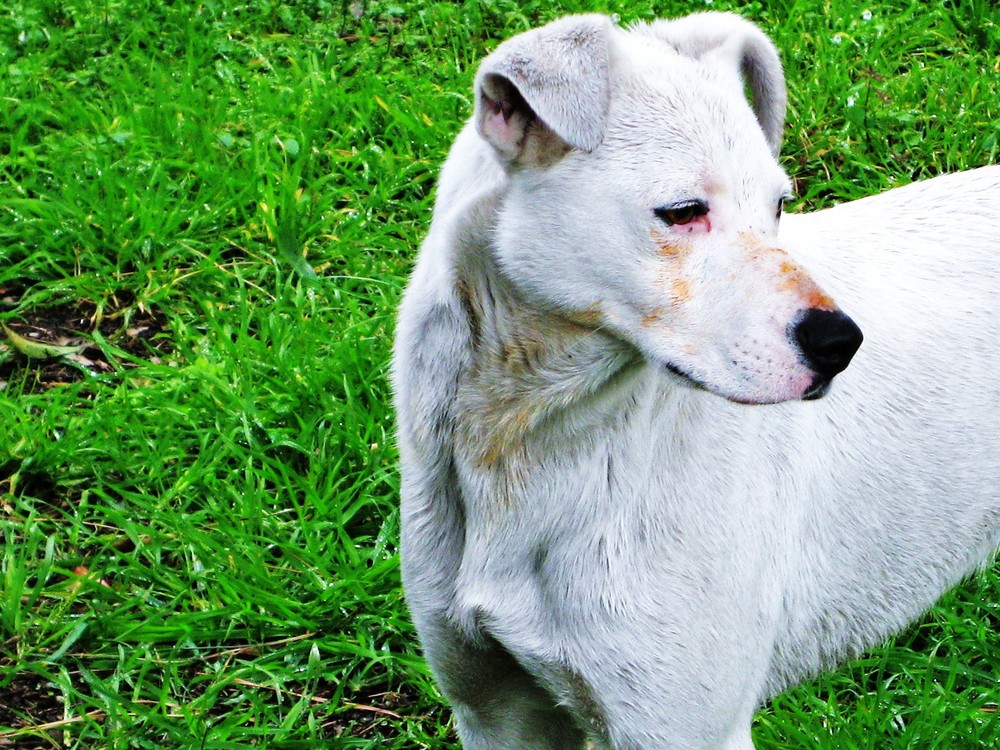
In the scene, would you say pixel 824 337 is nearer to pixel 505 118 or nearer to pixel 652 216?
pixel 652 216

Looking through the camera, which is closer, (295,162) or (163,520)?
(163,520)

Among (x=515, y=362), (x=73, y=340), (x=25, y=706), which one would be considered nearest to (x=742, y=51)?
(x=515, y=362)

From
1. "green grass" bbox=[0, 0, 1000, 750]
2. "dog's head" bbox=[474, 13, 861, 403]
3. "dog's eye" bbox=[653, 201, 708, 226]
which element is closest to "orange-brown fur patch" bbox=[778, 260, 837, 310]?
"dog's head" bbox=[474, 13, 861, 403]

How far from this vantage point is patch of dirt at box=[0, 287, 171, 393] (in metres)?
4.62

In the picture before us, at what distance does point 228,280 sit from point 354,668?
1.68 m

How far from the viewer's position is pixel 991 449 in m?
3.20

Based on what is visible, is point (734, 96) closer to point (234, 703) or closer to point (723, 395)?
point (723, 395)

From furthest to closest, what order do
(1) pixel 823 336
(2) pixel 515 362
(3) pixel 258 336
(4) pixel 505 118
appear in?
(3) pixel 258 336 → (2) pixel 515 362 → (4) pixel 505 118 → (1) pixel 823 336

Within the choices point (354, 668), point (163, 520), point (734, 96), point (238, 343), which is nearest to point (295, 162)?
point (238, 343)

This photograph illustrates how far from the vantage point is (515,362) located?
105 inches

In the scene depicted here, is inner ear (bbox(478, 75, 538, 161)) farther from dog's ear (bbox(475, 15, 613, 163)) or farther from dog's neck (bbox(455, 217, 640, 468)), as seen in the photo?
dog's neck (bbox(455, 217, 640, 468))

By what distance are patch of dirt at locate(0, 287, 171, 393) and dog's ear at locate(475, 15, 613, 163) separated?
245cm

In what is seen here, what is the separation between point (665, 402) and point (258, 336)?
2.27 metres

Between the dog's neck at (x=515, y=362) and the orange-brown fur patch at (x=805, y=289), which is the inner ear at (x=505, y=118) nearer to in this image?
the dog's neck at (x=515, y=362)
